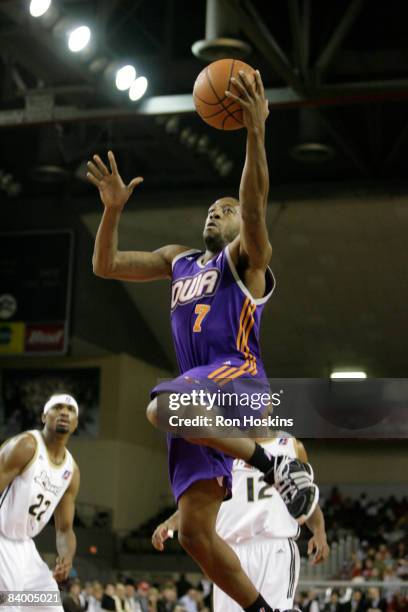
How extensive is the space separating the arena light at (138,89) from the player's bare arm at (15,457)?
839 centimetres

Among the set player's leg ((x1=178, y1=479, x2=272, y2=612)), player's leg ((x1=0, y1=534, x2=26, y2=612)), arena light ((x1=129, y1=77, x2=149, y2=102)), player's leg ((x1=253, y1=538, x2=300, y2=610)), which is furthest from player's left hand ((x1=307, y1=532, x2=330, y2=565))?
arena light ((x1=129, y1=77, x2=149, y2=102))

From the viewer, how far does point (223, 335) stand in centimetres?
524

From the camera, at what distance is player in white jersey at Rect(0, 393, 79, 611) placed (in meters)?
7.66

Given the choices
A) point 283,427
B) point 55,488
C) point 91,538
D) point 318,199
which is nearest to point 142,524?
point 91,538

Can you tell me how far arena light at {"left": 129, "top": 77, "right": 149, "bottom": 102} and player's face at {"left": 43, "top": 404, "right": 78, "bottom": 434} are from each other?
816 cm

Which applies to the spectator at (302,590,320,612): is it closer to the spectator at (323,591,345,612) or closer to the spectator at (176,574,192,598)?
the spectator at (323,591,345,612)

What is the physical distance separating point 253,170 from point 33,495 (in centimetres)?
400

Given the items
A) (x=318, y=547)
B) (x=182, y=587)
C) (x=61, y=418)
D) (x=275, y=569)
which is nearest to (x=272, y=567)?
(x=275, y=569)

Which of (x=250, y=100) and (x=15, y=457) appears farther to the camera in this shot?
(x=15, y=457)

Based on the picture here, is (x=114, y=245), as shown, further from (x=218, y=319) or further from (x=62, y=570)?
(x=62, y=570)

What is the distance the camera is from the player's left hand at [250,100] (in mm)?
5023

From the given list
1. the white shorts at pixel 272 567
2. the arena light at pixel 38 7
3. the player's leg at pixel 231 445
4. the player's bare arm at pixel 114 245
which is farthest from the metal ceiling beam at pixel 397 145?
the player's leg at pixel 231 445

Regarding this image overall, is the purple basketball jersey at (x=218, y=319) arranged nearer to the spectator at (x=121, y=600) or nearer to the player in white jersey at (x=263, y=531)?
the player in white jersey at (x=263, y=531)

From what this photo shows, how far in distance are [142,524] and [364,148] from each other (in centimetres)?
1150
